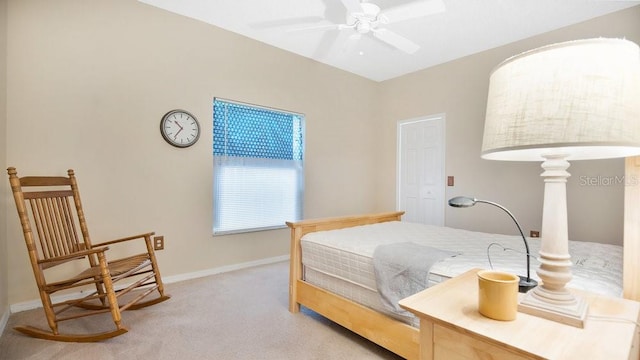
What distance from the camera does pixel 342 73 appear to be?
14.2 ft

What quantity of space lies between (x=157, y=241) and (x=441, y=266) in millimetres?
2492

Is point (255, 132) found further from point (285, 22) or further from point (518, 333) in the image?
point (518, 333)

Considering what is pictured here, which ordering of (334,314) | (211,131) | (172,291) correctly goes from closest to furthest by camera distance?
(334,314), (172,291), (211,131)

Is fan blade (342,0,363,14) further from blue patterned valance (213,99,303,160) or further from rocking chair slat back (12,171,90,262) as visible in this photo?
rocking chair slat back (12,171,90,262)

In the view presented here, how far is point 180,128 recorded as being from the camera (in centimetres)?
295

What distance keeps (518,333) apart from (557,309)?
0.17 meters

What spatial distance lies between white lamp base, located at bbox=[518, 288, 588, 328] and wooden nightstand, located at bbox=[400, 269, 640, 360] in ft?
0.06

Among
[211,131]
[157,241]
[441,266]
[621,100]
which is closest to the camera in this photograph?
[621,100]

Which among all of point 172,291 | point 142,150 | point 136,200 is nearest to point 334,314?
point 172,291

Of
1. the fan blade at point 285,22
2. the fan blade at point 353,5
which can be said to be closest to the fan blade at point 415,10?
the fan blade at point 353,5

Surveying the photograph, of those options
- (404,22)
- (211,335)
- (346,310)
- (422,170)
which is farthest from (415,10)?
(211,335)

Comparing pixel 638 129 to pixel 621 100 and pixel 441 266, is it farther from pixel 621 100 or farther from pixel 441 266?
pixel 441 266

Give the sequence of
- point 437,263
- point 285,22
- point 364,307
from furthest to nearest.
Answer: point 285,22 → point 364,307 → point 437,263

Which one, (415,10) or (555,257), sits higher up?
(415,10)
